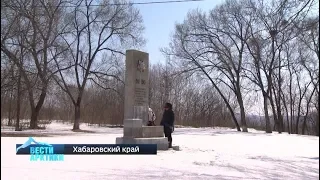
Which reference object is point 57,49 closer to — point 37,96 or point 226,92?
point 37,96

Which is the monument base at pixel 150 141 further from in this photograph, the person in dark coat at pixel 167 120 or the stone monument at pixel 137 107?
the person in dark coat at pixel 167 120

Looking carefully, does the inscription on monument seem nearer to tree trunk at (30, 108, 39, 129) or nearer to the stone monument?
the stone monument

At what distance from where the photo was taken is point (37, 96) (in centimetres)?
2850

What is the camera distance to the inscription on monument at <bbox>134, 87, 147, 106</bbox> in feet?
44.5

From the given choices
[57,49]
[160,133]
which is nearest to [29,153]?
[160,133]

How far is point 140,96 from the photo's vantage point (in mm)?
13734

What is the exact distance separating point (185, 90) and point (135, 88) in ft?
113

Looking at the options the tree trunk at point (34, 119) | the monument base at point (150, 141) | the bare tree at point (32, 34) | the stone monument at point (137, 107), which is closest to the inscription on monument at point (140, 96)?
the stone monument at point (137, 107)

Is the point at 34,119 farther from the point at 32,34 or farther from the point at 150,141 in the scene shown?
the point at 150,141

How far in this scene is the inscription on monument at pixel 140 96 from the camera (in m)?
13.6

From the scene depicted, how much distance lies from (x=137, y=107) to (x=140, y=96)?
499 mm

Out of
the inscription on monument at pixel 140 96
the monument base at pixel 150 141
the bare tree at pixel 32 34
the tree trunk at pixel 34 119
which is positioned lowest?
the monument base at pixel 150 141

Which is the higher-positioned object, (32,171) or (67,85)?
(67,85)

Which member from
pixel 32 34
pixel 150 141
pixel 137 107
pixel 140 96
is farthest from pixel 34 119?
pixel 150 141
